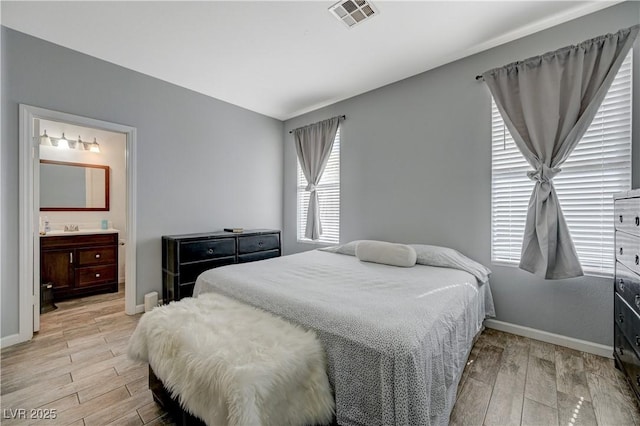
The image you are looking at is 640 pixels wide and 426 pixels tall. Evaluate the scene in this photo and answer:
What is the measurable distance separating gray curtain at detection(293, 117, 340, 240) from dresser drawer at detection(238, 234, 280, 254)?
52cm

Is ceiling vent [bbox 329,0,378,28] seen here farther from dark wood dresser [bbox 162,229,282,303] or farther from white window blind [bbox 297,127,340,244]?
dark wood dresser [bbox 162,229,282,303]

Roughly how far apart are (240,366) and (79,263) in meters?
3.84

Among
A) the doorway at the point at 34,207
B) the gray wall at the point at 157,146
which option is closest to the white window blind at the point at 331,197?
the gray wall at the point at 157,146

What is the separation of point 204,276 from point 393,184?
2.31 metres

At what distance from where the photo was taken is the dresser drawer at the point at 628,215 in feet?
4.73

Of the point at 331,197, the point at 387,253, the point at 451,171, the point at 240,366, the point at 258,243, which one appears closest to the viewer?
the point at 240,366

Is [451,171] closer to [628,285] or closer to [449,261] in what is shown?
[449,261]

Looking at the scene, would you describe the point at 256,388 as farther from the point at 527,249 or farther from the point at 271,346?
the point at 527,249

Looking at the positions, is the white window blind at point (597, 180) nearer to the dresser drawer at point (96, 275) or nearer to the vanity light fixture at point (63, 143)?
the dresser drawer at point (96, 275)

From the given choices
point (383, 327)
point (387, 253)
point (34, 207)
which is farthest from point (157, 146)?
point (383, 327)

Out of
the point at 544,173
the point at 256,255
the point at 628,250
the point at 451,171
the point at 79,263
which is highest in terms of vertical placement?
the point at 451,171

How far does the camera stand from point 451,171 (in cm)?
274

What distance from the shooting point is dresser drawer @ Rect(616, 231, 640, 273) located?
1453 millimetres

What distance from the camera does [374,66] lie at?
287 centimetres
